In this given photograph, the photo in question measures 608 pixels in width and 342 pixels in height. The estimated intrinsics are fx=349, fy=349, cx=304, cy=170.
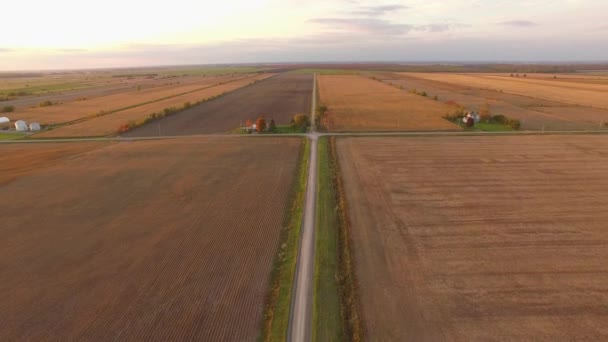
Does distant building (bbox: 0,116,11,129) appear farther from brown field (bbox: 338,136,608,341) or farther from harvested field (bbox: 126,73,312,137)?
brown field (bbox: 338,136,608,341)

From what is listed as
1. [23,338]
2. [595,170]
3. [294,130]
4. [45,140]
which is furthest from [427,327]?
[45,140]

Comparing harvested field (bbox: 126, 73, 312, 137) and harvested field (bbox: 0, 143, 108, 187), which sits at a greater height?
harvested field (bbox: 126, 73, 312, 137)

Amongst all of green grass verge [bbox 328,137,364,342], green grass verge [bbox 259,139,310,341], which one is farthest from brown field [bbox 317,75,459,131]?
green grass verge [bbox 328,137,364,342]

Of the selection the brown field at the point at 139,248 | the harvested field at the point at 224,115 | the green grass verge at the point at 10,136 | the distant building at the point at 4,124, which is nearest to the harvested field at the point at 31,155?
the brown field at the point at 139,248

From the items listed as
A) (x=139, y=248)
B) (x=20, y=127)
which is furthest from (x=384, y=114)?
(x=20, y=127)

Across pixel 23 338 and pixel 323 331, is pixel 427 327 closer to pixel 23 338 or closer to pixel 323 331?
pixel 323 331

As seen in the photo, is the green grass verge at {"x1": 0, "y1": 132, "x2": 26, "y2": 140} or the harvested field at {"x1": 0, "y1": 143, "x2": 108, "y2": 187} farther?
the green grass verge at {"x1": 0, "y1": 132, "x2": 26, "y2": 140}
